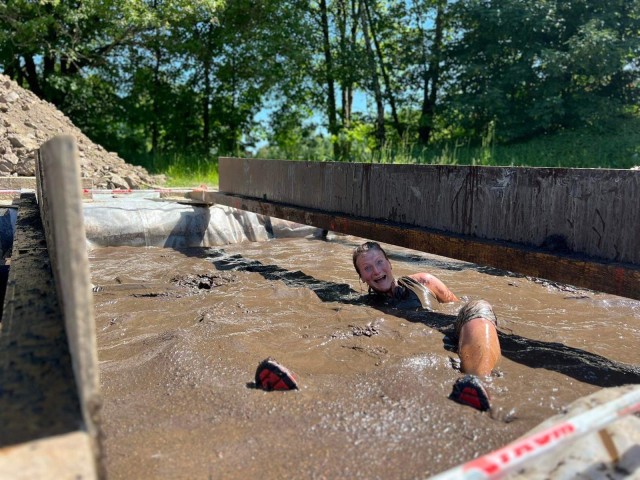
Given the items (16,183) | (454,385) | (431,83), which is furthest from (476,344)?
(431,83)

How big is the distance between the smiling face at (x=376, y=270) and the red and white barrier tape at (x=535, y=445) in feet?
12.3

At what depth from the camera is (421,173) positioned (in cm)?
541

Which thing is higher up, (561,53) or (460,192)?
(561,53)

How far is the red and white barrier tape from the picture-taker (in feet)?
4.91

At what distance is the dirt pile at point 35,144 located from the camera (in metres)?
11.7

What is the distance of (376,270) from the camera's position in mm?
5676

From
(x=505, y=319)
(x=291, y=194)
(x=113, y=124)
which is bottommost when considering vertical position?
(x=505, y=319)

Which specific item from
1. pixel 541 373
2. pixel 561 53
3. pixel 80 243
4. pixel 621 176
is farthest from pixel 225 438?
pixel 561 53

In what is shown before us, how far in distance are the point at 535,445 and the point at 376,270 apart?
4070mm

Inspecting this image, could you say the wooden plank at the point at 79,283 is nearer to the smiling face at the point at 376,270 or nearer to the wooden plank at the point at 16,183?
the smiling face at the point at 376,270

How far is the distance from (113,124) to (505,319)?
2023 cm

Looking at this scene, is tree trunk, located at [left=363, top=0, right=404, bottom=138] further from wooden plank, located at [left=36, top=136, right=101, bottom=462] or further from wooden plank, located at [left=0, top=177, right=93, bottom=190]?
wooden plank, located at [left=36, top=136, right=101, bottom=462]

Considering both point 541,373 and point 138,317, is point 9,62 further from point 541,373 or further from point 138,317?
point 541,373

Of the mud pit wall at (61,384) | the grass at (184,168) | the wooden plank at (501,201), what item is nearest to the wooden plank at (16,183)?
the grass at (184,168)
